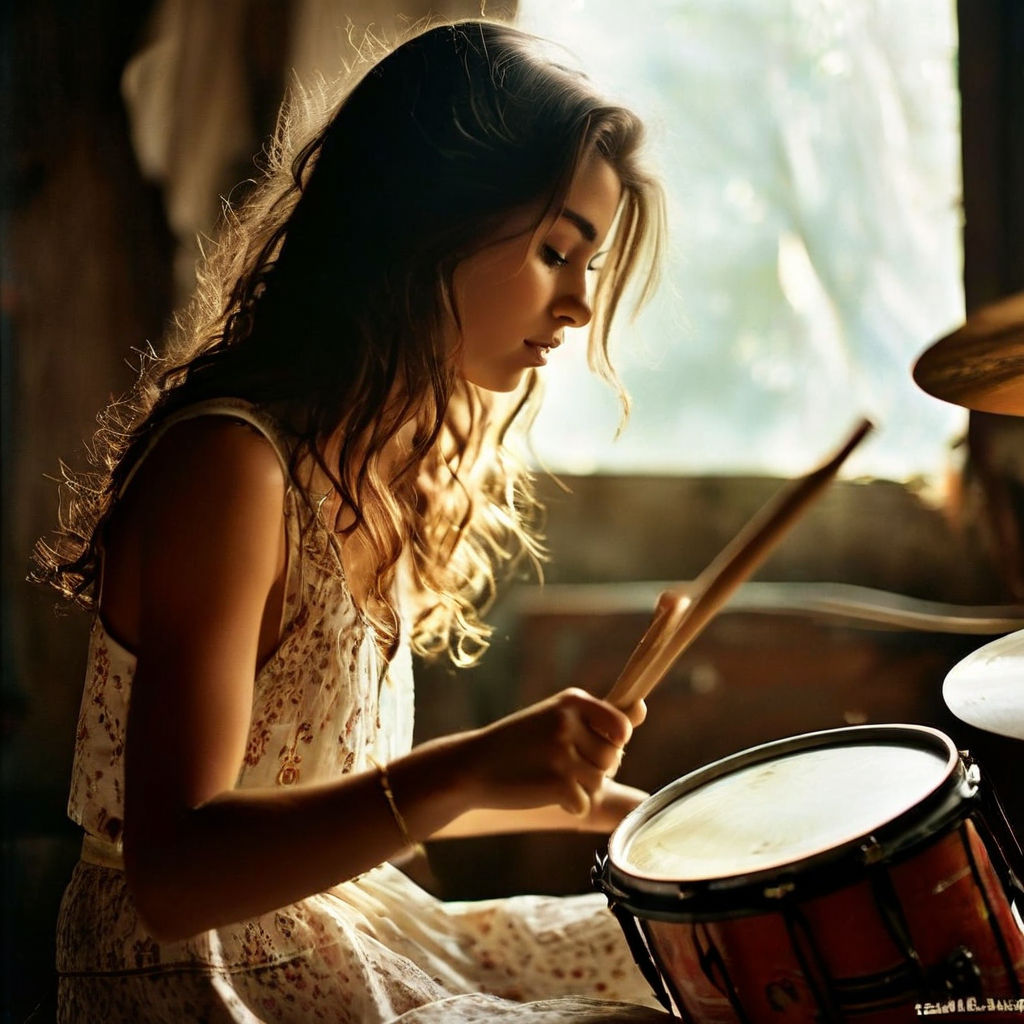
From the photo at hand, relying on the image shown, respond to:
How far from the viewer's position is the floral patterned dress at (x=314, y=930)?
31.0 inches

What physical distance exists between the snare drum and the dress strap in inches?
14.9

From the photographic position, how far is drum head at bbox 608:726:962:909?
2.33ft

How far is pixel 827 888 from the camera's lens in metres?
0.67

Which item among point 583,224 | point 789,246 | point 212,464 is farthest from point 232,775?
point 789,246

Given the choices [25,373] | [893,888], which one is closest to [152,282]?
[25,373]

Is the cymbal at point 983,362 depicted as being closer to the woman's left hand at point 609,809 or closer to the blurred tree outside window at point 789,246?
the woman's left hand at point 609,809

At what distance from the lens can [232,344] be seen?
37.6 inches

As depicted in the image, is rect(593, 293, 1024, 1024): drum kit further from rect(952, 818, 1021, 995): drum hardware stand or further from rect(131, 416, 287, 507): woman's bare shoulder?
rect(131, 416, 287, 507): woman's bare shoulder

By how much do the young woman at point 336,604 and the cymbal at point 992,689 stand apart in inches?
11.3

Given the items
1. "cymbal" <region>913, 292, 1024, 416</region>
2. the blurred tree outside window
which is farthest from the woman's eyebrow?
the blurred tree outside window

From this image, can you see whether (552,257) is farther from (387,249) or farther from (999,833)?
(999,833)

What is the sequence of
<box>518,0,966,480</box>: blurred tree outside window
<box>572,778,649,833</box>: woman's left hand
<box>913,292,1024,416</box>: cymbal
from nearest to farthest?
<box>913,292,1024,416</box>: cymbal → <box>572,778,649,833</box>: woman's left hand → <box>518,0,966,480</box>: blurred tree outside window

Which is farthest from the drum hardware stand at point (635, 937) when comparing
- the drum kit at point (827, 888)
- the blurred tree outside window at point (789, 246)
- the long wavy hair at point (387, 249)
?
the blurred tree outside window at point (789, 246)

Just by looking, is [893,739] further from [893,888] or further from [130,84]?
[130,84]
